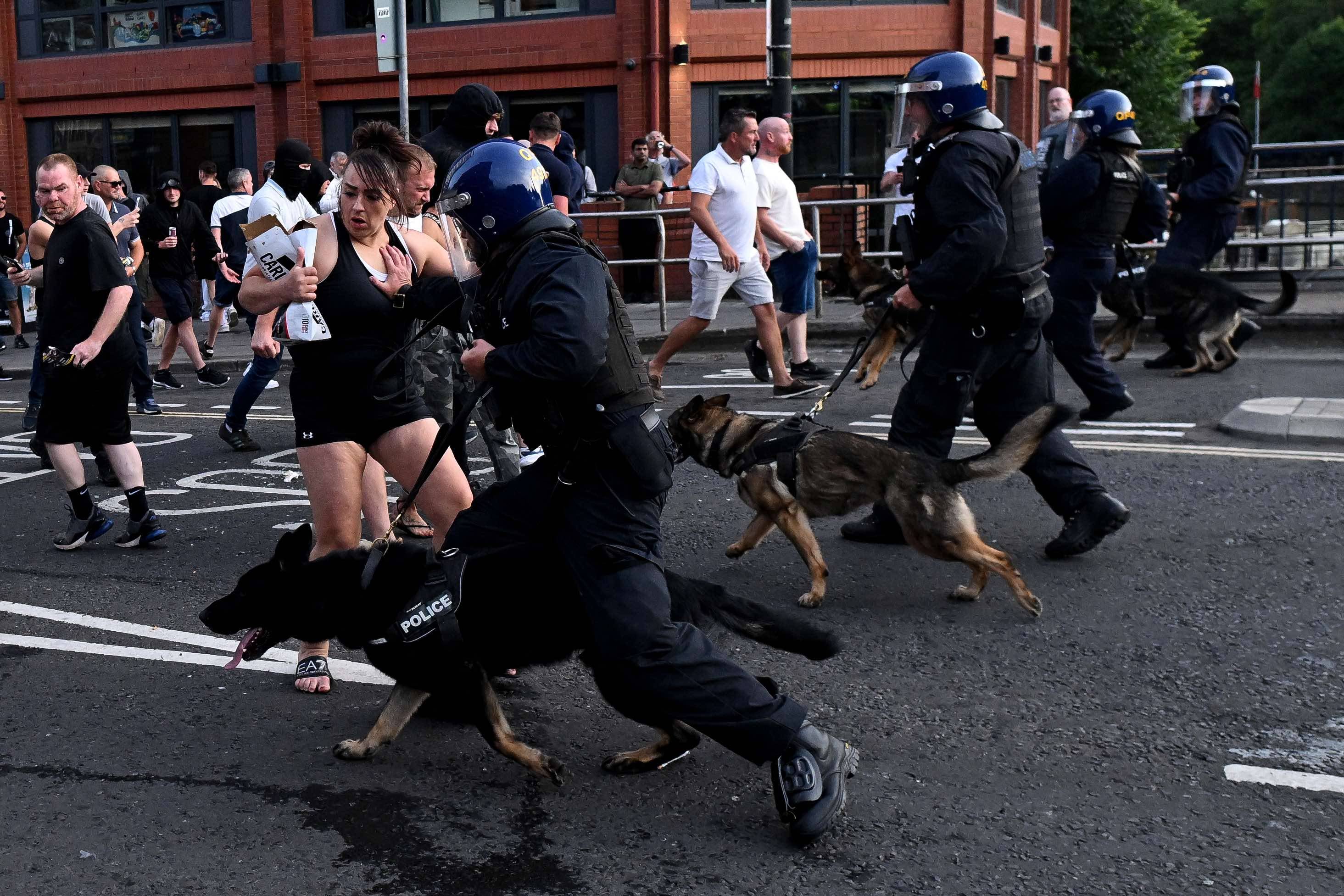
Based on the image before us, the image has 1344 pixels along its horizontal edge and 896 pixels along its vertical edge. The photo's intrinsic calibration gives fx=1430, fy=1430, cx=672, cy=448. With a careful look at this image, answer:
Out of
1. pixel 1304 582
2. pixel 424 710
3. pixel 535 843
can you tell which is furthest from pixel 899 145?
pixel 535 843

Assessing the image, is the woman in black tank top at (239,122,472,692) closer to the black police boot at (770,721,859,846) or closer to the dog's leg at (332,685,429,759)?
the dog's leg at (332,685,429,759)

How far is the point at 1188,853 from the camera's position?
12.0ft

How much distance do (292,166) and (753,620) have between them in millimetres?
4790

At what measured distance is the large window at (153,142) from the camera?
73.3ft

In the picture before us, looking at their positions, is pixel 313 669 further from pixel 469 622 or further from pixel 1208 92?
pixel 1208 92

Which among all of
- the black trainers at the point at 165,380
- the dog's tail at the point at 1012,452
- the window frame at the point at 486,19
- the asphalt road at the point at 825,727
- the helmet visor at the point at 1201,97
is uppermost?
the window frame at the point at 486,19

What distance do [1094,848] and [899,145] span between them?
361 centimetres

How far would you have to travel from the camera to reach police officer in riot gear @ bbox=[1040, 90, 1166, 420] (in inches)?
335

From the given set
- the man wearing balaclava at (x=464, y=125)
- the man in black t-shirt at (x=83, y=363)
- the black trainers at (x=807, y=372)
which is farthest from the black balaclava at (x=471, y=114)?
the black trainers at (x=807, y=372)

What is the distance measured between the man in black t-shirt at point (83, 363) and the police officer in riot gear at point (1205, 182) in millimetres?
8042

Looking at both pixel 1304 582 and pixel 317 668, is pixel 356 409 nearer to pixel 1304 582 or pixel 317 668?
pixel 317 668

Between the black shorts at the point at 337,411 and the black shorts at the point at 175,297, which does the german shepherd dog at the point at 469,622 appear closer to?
the black shorts at the point at 337,411

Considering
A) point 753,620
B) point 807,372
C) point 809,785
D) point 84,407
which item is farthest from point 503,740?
point 807,372

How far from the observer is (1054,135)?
591 inches
